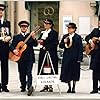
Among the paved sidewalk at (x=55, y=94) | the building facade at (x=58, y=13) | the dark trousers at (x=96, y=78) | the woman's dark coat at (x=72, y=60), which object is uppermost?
the building facade at (x=58, y=13)

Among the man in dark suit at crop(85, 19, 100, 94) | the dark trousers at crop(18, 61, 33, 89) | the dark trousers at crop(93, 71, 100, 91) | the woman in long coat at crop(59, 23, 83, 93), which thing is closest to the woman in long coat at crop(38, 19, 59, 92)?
the woman in long coat at crop(59, 23, 83, 93)

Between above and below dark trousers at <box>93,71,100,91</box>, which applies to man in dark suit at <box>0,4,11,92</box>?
above

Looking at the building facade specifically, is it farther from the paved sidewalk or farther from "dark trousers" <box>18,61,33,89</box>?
"dark trousers" <box>18,61,33,89</box>

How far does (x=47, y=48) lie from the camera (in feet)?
39.7

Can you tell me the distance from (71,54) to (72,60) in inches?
6.2

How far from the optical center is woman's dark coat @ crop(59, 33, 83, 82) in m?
12.0

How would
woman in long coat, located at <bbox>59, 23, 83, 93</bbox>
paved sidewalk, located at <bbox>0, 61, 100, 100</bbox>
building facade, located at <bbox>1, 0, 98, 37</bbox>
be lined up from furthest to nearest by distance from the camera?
building facade, located at <bbox>1, 0, 98, 37</bbox>, woman in long coat, located at <bbox>59, 23, 83, 93</bbox>, paved sidewalk, located at <bbox>0, 61, 100, 100</bbox>

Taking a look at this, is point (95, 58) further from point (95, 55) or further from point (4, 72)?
point (4, 72)

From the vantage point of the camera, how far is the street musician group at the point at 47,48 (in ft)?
39.4

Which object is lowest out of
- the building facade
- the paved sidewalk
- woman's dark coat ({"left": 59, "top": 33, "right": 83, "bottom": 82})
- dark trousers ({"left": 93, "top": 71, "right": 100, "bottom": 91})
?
the paved sidewalk

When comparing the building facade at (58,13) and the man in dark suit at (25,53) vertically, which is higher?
the building facade at (58,13)

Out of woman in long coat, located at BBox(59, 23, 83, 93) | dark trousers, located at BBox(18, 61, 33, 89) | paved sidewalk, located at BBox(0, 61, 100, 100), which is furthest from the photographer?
dark trousers, located at BBox(18, 61, 33, 89)

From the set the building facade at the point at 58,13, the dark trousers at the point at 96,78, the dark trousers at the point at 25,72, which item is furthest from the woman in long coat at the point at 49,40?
the building facade at the point at 58,13

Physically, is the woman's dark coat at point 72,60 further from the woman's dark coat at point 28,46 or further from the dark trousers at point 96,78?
the woman's dark coat at point 28,46
